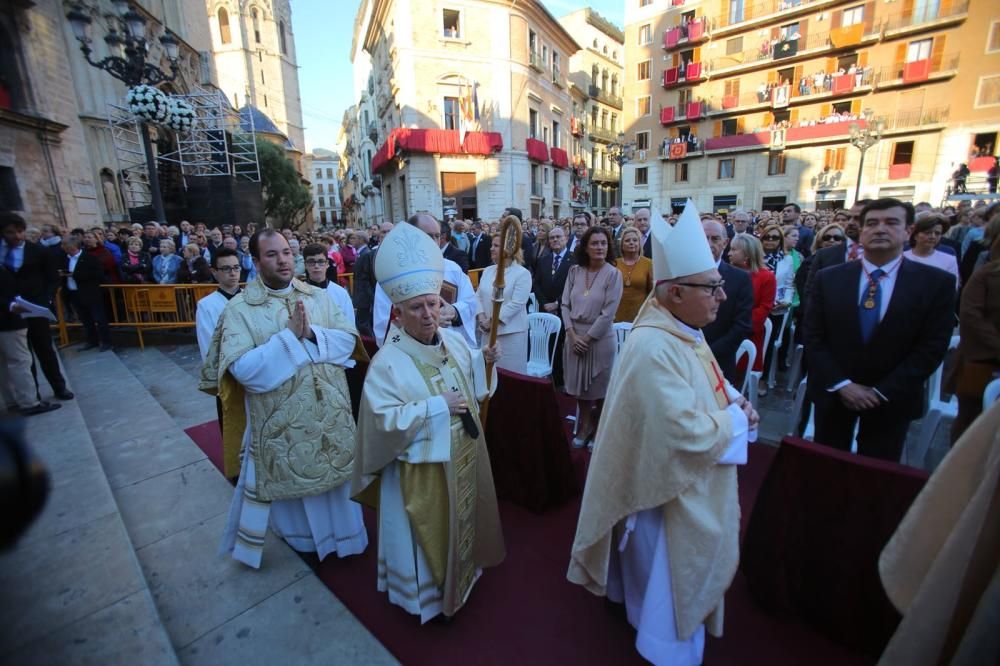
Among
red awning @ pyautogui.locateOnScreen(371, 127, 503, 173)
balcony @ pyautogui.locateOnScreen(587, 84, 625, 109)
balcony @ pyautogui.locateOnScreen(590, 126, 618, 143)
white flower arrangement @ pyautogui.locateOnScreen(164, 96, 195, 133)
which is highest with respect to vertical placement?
balcony @ pyautogui.locateOnScreen(587, 84, 625, 109)

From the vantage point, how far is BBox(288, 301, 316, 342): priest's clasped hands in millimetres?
2494

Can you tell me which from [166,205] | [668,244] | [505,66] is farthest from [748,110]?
[668,244]

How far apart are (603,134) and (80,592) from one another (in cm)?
4814

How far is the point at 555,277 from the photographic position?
597 centimetres

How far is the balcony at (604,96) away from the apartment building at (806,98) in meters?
7.59

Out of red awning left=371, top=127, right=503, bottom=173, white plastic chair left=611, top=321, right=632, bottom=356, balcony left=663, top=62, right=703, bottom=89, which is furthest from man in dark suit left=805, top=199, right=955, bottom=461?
balcony left=663, top=62, right=703, bottom=89

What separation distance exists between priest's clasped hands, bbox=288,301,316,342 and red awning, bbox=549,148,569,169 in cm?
2903

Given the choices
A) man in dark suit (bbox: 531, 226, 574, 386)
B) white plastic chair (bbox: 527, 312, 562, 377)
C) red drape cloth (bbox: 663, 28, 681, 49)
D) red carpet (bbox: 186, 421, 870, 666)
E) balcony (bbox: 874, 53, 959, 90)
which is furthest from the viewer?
red drape cloth (bbox: 663, 28, 681, 49)

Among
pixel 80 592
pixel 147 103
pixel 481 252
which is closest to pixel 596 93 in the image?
pixel 481 252

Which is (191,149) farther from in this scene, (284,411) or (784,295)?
(784,295)

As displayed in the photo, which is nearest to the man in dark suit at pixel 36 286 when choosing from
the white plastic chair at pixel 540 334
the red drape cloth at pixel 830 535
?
the white plastic chair at pixel 540 334

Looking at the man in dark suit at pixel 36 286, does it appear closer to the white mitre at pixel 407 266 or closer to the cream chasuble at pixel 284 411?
the cream chasuble at pixel 284 411

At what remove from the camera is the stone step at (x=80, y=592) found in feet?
6.70

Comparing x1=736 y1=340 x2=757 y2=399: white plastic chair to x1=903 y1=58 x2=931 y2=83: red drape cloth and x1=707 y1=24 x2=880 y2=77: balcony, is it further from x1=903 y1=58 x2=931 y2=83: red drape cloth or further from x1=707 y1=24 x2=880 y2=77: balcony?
x1=707 y1=24 x2=880 y2=77: balcony
